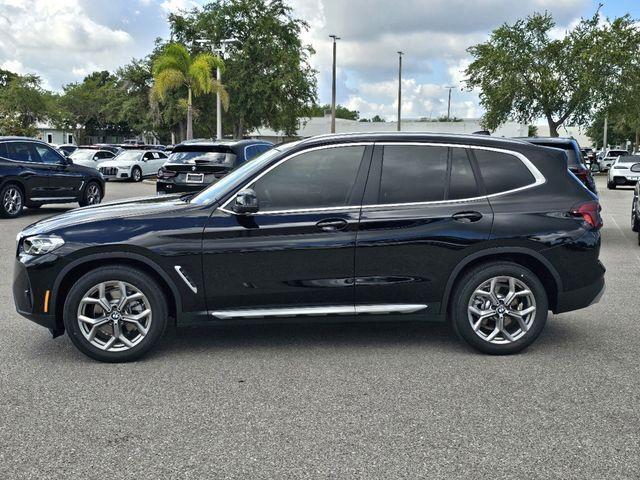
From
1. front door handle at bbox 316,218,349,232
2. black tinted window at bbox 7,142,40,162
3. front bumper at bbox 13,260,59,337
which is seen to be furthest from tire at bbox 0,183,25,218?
front door handle at bbox 316,218,349,232

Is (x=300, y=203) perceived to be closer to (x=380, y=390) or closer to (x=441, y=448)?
(x=380, y=390)

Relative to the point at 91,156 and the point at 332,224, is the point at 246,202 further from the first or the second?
the point at 91,156

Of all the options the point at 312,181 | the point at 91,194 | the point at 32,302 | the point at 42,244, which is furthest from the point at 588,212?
the point at 91,194

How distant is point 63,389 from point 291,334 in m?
2.05

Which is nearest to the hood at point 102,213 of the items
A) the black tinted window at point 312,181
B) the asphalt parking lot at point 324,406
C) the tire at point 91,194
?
the black tinted window at point 312,181

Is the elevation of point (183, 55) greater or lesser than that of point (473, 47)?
lesser

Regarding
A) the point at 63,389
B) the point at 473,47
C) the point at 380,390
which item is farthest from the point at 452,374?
the point at 473,47

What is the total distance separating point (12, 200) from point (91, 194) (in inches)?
87.1

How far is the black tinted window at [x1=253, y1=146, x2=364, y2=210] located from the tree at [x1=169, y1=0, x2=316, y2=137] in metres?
38.8

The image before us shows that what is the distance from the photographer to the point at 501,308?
5.48 metres

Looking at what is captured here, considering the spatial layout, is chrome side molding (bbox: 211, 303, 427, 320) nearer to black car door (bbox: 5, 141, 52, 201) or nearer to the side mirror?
the side mirror

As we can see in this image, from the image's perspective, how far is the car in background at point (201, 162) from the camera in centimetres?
1263

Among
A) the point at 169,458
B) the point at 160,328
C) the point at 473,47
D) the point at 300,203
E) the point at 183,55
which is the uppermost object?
the point at 473,47

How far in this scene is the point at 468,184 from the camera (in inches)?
219
